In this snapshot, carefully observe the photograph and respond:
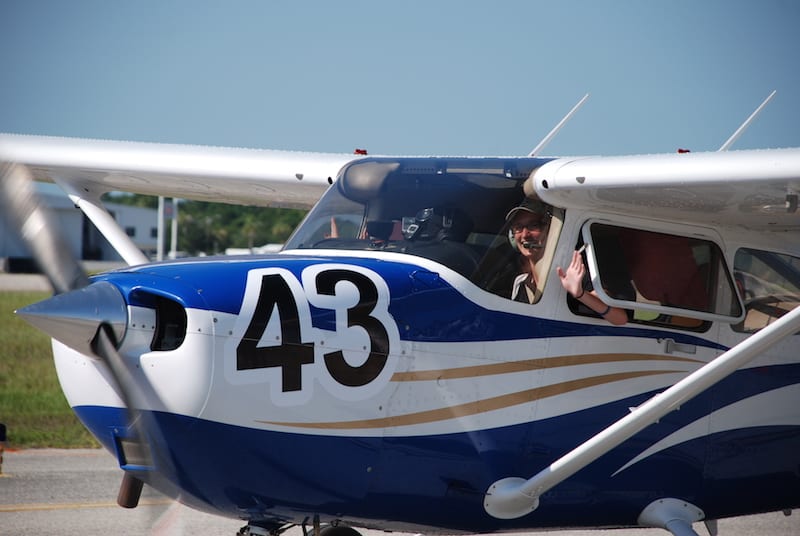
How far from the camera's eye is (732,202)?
205 inches

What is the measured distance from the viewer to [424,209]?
17.1ft

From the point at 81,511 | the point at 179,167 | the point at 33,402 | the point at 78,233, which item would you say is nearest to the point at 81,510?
the point at 81,511

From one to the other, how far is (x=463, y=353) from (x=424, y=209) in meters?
0.81

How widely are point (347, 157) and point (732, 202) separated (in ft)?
8.06

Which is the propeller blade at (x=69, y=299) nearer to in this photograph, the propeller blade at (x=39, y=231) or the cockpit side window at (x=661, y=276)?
the propeller blade at (x=39, y=231)

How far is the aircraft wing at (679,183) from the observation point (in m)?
4.85

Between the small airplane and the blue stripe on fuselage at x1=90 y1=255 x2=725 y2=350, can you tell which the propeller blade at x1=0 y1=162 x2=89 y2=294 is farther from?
the blue stripe on fuselage at x1=90 y1=255 x2=725 y2=350

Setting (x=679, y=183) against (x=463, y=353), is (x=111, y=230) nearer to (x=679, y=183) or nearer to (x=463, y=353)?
(x=463, y=353)

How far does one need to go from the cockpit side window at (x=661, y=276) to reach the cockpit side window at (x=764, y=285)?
0.12m

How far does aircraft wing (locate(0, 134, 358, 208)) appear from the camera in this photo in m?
6.67

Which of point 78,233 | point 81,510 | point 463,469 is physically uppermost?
point 463,469

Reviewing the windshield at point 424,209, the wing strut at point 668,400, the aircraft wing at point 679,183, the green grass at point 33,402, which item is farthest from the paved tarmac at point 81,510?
the aircraft wing at point 679,183

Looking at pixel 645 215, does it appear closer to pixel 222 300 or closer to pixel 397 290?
pixel 397 290

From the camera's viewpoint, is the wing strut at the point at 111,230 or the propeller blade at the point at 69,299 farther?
the wing strut at the point at 111,230
